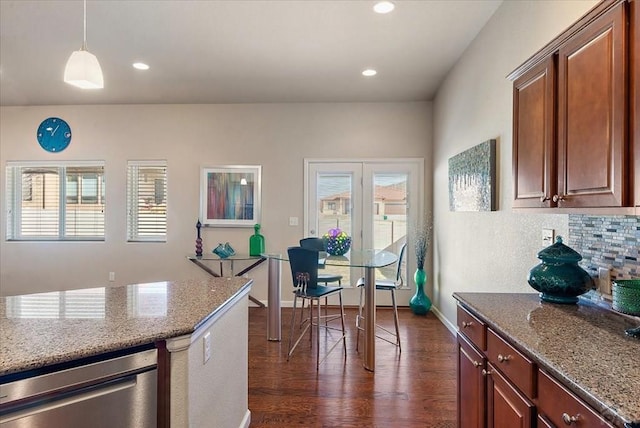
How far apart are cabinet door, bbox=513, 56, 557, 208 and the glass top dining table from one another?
1.39m

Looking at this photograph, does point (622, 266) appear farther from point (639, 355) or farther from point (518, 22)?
point (518, 22)

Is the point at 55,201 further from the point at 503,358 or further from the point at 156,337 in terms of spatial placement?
the point at 503,358

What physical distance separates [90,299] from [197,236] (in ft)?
11.4

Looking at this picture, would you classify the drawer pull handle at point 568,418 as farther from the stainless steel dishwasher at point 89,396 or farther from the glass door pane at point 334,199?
the glass door pane at point 334,199

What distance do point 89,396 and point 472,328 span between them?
1.52 m

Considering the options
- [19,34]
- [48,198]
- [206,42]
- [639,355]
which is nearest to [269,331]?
[206,42]

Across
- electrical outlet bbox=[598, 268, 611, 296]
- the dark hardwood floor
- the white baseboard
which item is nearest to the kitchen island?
the white baseboard

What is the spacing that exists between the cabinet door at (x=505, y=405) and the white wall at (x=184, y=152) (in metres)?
3.68

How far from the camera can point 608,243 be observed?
1625 millimetres

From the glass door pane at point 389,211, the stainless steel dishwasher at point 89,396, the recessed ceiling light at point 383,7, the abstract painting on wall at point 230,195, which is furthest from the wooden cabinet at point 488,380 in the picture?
the abstract painting on wall at point 230,195

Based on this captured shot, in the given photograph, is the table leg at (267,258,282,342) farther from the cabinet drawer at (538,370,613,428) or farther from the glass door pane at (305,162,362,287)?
the cabinet drawer at (538,370,613,428)

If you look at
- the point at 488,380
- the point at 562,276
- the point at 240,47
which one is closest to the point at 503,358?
the point at 488,380

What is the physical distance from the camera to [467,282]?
3.45 m

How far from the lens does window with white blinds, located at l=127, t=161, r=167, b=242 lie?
17.0 ft
